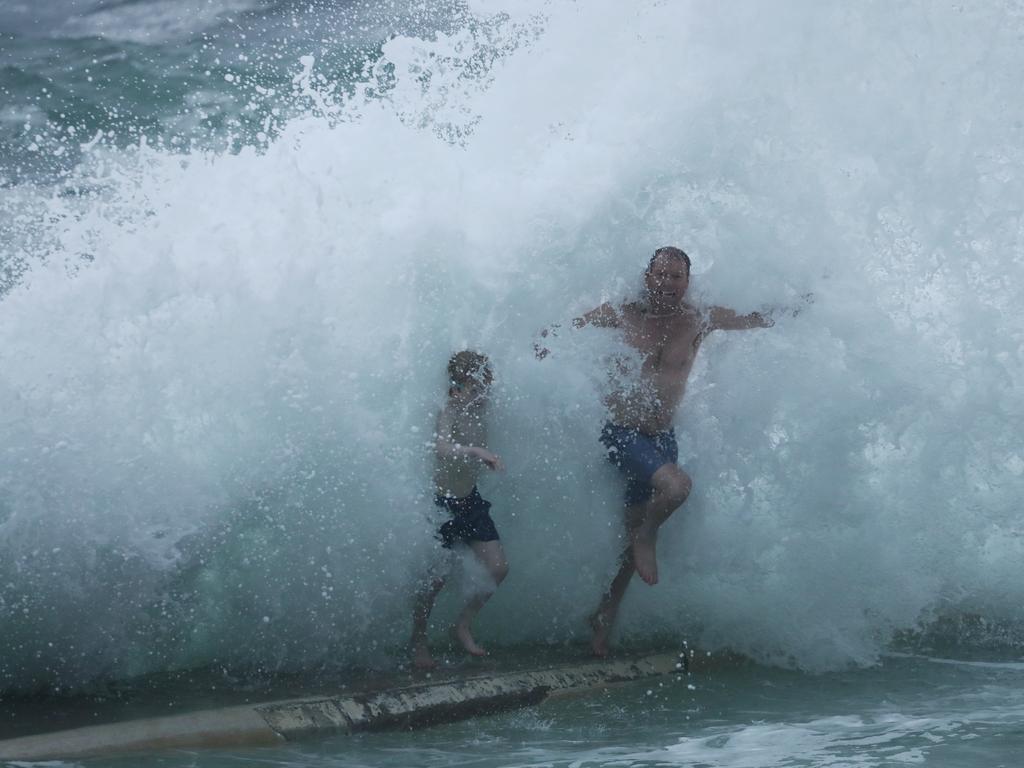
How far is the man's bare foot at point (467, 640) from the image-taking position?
527 cm

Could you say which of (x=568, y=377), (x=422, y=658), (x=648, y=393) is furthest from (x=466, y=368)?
(x=422, y=658)

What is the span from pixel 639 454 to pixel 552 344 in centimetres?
67

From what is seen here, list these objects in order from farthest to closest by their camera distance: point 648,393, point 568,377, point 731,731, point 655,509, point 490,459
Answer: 1. point 568,377
2. point 648,393
3. point 655,509
4. point 490,459
5. point 731,731

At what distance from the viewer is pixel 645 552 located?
541cm

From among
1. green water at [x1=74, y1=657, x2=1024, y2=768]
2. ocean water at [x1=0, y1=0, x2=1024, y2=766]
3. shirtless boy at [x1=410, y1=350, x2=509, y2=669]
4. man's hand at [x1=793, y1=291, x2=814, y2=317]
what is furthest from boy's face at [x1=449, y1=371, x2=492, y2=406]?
man's hand at [x1=793, y1=291, x2=814, y2=317]

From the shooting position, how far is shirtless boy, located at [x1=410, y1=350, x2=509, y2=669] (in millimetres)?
5277

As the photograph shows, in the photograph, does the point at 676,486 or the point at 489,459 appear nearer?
the point at 489,459

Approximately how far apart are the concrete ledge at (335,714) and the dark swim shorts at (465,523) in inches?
24.3

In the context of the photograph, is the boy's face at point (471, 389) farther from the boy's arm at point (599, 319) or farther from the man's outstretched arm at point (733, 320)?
the man's outstretched arm at point (733, 320)

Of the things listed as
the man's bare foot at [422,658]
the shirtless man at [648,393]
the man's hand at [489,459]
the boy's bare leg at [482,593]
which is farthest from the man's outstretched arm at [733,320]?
the man's bare foot at [422,658]

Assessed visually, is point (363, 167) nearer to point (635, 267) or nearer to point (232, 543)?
point (635, 267)

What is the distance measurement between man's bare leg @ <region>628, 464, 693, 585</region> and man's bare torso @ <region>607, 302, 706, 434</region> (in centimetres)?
29

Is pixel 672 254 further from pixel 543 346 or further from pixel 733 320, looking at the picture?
pixel 543 346

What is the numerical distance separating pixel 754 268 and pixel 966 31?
2113mm
